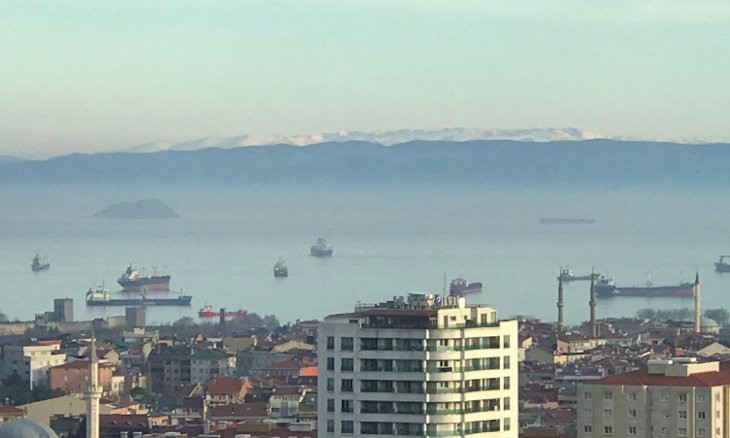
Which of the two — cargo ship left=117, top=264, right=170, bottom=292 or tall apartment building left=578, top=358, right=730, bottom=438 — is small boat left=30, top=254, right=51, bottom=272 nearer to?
cargo ship left=117, top=264, right=170, bottom=292

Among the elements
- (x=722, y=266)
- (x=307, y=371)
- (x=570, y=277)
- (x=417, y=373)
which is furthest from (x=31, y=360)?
(x=722, y=266)

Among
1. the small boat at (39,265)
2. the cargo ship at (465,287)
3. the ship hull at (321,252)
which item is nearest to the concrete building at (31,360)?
the cargo ship at (465,287)

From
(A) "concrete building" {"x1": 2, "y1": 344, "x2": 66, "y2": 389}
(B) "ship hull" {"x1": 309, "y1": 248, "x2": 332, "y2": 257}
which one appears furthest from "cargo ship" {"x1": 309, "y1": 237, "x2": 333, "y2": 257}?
(A) "concrete building" {"x1": 2, "y1": 344, "x2": 66, "y2": 389}

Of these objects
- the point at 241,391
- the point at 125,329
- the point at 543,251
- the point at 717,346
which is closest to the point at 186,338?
the point at 125,329

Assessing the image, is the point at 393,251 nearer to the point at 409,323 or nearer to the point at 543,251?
the point at 543,251

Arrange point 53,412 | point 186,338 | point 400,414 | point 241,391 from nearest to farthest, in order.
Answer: point 400,414
point 53,412
point 241,391
point 186,338

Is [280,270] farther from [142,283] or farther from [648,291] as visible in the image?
[648,291]
